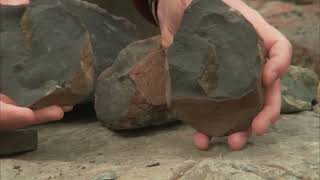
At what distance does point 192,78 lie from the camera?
1.66 metres

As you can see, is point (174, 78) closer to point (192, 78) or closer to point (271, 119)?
point (192, 78)

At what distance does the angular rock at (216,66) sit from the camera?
163cm

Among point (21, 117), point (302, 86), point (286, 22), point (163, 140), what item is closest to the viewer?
point (21, 117)

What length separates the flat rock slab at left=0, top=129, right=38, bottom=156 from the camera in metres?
1.83

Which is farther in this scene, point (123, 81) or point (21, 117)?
point (123, 81)

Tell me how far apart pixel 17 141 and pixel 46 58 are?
278mm

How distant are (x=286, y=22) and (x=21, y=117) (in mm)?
2714

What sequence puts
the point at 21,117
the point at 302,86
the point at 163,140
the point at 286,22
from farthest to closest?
the point at 286,22 → the point at 302,86 → the point at 163,140 → the point at 21,117

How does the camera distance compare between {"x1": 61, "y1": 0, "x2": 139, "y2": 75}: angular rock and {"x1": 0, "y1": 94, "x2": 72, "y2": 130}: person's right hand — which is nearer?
{"x1": 0, "y1": 94, "x2": 72, "y2": 130}: person's right hand

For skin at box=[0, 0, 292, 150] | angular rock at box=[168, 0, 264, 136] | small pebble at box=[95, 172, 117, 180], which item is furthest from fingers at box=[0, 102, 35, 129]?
angular rock at box=[168, 0, 264, 136]

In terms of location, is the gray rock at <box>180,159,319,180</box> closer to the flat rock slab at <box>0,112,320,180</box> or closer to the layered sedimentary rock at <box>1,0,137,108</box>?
the flat rock slab at <box>0,112,320,180</box>

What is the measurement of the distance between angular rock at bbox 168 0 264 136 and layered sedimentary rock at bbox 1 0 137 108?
0.80 feet

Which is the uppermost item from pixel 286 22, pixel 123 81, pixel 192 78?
pixel 192 78

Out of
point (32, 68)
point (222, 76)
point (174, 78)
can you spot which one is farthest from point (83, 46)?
point (222, 76)
